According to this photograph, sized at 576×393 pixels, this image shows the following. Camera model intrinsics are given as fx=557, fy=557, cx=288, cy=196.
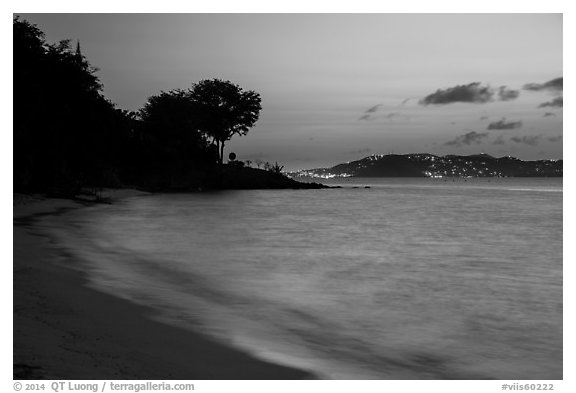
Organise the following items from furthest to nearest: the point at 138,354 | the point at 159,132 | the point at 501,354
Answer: the point at 159,132, the point at 501,354, the point at 138,354

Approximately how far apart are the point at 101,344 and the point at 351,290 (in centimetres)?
890

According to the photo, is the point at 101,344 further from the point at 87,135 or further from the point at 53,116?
the point at 87,135

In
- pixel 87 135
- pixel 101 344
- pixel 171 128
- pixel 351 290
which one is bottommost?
pixel 351 290

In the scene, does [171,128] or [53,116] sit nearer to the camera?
[53,116]

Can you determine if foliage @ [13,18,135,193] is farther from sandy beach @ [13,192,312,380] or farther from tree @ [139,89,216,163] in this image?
tree @ [139,89,216,163]

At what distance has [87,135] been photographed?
40094 mm

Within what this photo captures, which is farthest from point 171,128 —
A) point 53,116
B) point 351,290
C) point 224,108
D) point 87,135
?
point 351,290

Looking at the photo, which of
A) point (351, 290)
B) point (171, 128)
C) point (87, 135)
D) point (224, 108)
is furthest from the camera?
point (224, 108)

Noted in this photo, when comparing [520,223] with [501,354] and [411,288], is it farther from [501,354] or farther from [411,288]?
[501,354]

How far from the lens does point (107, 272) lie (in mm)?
16781
